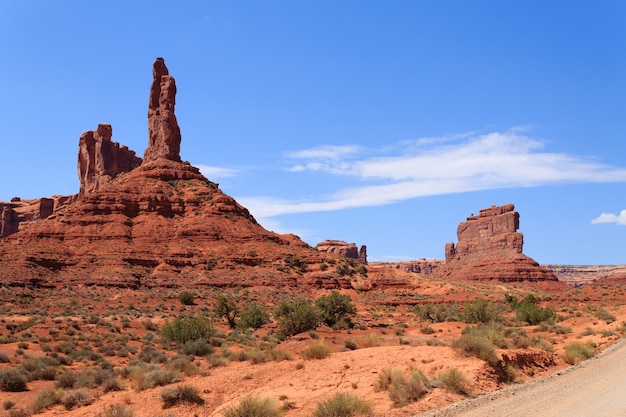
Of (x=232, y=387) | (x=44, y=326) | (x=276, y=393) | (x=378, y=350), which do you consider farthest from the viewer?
(x=44, y=326)

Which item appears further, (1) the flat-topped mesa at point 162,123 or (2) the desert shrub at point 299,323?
(1) the flat-topped mesa at point 162,123

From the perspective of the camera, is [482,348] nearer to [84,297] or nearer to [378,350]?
[378,350]

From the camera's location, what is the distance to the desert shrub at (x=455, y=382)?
40.6 ft

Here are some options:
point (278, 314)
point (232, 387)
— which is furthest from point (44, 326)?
point (232, 387)

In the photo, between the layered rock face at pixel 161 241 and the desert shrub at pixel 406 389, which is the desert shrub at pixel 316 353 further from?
the layered rock face at pixel 161 241

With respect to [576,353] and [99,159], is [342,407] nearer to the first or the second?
[576,353]

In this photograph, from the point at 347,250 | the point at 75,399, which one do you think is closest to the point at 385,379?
the point at 75,399

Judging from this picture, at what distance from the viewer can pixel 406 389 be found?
1214 cm

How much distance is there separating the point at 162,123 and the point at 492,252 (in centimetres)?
8361

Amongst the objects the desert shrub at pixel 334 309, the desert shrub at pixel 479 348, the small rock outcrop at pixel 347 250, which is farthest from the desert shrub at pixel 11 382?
the small rock outcrop at pixel 347 250

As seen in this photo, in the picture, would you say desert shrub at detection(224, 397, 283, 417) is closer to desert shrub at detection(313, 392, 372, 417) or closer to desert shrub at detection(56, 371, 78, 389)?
desert shrub at detection(313, 392, 372, 417)

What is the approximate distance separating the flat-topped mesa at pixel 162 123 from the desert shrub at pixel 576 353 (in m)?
75.8

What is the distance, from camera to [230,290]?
199ft

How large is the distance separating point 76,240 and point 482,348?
209 feet
